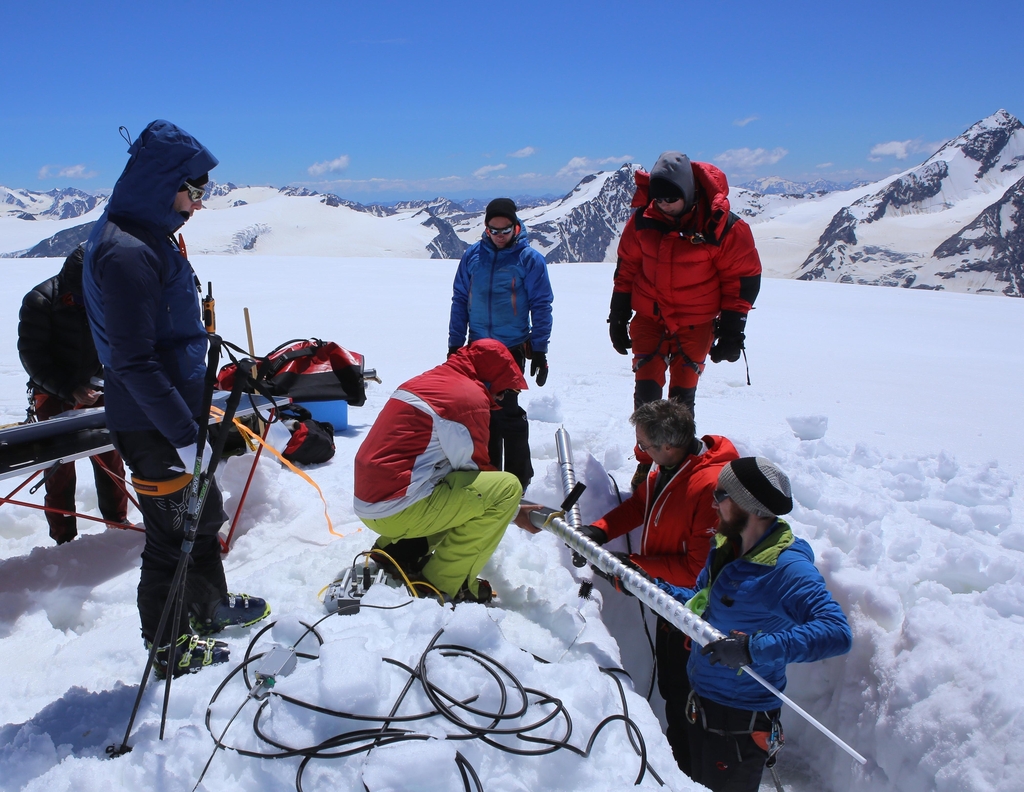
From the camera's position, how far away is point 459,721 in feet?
6.20

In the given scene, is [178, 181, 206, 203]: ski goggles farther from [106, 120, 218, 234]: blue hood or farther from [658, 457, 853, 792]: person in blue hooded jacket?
[658, 457, 853, 792]: person in blue hooded jacket

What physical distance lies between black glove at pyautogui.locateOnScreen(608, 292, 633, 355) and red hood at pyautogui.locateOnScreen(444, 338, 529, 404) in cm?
114

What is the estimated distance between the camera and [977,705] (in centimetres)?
234

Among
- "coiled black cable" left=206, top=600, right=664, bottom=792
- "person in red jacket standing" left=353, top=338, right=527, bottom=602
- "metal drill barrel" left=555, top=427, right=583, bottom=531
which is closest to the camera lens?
"coiled black cable" left=206, top=600, right=664, bottom=792

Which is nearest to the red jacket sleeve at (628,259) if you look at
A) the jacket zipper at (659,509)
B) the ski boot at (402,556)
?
the jacket zipper at (659,509)

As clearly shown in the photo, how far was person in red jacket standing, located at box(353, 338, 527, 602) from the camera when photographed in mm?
2914

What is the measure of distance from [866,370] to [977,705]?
6.20m

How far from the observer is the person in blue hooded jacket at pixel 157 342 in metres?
2.07

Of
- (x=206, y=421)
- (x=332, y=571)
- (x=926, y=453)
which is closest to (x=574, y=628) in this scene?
(x=332, y=571)

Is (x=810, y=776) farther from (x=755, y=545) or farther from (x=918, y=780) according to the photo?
(x=755, y=545)

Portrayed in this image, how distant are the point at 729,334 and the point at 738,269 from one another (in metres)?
0.39

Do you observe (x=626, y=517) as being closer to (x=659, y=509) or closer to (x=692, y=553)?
(x=659, y=509)

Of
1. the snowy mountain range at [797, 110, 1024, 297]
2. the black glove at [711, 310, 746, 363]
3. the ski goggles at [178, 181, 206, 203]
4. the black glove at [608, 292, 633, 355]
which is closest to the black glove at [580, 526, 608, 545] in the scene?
the black glove at [711, 310, 746, 363]

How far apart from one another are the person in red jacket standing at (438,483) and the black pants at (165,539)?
0.65 meters
